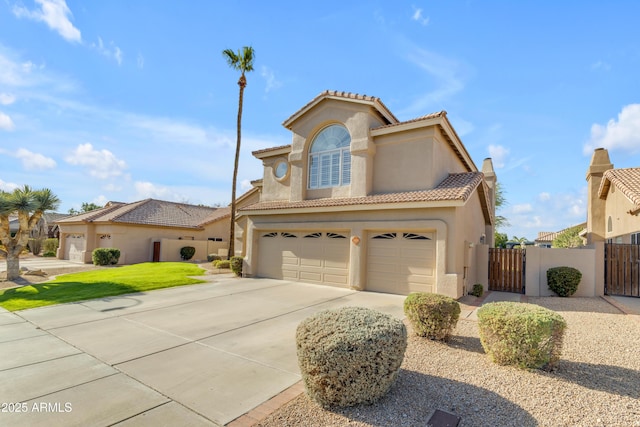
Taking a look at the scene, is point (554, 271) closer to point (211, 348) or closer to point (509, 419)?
point (509, 419)

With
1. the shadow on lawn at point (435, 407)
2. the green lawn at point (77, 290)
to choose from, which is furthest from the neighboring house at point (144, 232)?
the shadow on lawn at point (435, 407)

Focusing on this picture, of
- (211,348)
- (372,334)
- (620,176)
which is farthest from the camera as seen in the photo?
(620,176)

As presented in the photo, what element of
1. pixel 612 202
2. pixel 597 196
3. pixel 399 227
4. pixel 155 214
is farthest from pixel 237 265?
pixel 597 196

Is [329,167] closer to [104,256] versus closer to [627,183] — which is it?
[627,183]

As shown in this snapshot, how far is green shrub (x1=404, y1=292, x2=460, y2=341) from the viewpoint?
6.86 metres

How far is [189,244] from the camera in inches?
1199

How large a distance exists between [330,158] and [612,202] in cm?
1667

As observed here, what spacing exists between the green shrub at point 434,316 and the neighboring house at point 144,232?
26.9 metres

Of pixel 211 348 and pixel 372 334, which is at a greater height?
pixel 372 334

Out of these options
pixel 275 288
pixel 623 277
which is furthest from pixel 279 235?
pixel 623 277

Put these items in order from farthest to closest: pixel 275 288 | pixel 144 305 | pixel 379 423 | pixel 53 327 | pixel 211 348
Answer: pixel 275 288 < pixel 144 305 < pixel 53 327 < pixel 211 348 < pixel 379 423

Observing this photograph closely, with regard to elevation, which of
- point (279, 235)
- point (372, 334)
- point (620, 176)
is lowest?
point (372, 334)

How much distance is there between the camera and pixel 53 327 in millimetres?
8438

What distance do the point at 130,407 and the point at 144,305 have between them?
725 cm
